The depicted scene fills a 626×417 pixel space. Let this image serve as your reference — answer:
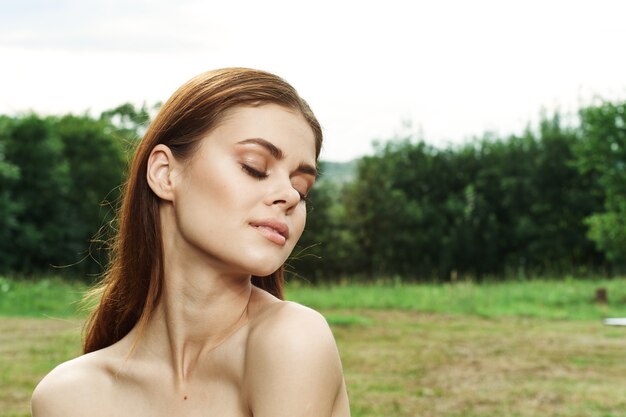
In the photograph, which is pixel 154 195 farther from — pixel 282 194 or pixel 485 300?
pixel 485 300

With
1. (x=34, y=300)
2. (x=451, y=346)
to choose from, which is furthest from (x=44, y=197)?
(x=451, y=346)

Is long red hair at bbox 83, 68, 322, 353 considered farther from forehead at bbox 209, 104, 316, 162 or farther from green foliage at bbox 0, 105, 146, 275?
green foliage at bbox 0, 105, 146, 275

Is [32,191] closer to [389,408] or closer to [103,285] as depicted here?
[389,408]

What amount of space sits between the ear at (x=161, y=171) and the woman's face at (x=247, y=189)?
2.1 inches

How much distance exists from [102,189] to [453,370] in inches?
1436

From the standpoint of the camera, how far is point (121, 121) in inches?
2045

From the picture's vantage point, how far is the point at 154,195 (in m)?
2.15

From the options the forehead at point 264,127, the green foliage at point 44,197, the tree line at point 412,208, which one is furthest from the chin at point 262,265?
the green foliage at point 44,197

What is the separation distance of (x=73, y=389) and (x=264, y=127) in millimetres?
803

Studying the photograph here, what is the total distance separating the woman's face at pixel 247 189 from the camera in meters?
1.97

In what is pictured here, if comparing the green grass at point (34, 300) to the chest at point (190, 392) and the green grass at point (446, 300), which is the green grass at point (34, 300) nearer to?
the green grass at point (446, 300)

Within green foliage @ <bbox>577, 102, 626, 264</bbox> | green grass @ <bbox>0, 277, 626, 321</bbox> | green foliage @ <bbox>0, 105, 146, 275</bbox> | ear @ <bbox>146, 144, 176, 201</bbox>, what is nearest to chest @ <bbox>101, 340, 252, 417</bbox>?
ear @ <bbox>146, 144, 176, 201</bbox>

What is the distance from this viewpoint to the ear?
2086 millimetres

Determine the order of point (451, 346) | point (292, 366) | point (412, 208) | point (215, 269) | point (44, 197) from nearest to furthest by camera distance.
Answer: point (292, 366), point (215, 269), point (451, 346), point (412, 208), point (44, 197)
